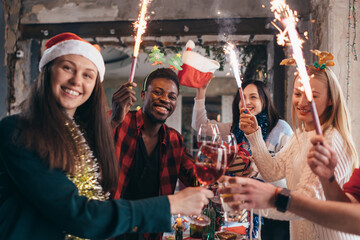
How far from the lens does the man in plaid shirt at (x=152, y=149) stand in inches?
80.9

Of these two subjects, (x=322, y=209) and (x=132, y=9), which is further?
(x=132, y=9)

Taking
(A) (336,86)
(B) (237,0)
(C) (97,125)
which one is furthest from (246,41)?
(C) (97,125)

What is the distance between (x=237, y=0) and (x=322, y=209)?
3.29 meters

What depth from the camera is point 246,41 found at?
434 cm

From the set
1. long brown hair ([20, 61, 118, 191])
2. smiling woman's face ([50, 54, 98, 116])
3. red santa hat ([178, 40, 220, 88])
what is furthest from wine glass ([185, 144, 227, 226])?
red santa hat ([178, 40, 220, 88])

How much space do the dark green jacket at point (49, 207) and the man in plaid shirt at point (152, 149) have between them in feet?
2.94

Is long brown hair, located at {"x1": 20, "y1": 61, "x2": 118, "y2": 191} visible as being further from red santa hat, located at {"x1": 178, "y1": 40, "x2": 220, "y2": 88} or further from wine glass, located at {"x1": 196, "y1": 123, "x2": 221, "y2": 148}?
red santa hat, located at {"x1": 178, "y1": 40, "x2": 220, "y2": 88}

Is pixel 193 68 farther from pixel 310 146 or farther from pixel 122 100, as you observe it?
pixel 310 146

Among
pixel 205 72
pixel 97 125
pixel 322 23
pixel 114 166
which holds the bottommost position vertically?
pixel 114 166

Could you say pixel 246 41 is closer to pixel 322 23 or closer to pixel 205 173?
pixel 322 23

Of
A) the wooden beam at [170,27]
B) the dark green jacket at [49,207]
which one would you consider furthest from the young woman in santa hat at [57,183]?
the wooden beam at [170,27]

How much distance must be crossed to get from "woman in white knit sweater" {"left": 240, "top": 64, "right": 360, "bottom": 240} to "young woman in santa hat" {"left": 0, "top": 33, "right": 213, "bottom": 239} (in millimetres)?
592

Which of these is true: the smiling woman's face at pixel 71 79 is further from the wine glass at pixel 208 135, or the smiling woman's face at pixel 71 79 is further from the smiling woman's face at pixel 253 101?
the smiling woman's face at pixel 253 101

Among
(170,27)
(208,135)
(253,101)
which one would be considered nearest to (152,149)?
(208,135)
